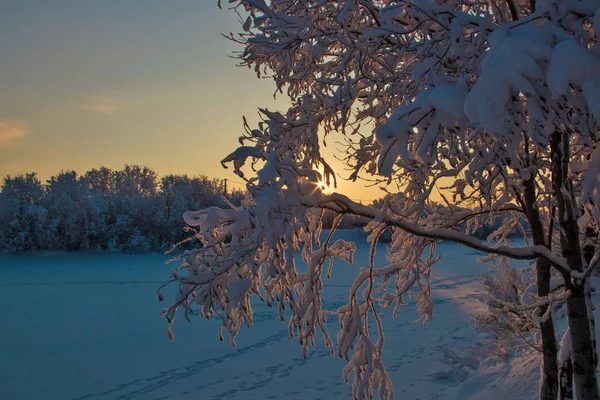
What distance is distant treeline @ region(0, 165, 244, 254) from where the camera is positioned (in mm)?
30297

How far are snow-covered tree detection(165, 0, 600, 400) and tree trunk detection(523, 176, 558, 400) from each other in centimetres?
1

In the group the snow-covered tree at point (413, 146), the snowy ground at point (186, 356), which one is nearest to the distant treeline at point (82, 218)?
the snowy ground at point (186, 356)

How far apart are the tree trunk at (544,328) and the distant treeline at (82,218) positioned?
75.9 feet

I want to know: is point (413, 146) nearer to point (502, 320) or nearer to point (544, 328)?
point (544, 328)

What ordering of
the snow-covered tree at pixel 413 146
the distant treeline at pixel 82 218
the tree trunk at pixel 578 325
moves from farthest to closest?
1. the distant treeline at pixel 82 218
2. the tree trunk at pixel 578 325
3. the snow-covered tree at pixel 413 146

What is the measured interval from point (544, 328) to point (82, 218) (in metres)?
33.4

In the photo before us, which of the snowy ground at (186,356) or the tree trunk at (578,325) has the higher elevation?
the tree trunk at (578,325)

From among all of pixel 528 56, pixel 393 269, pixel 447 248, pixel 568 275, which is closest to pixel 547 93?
pixel 528 56

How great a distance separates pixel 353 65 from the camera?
3980 millimetres

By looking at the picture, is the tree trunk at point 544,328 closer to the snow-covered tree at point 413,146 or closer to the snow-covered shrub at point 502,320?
the snow-covered tree at point 413,146

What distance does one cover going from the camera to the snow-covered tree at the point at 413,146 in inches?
73.8

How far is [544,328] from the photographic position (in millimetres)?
4254

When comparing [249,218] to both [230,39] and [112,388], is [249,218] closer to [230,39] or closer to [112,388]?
[230,39]

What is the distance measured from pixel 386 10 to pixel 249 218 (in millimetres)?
1337
